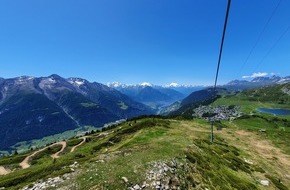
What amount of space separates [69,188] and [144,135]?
6327 cm

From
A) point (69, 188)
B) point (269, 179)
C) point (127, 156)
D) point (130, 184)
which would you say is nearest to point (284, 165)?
point (269, 179)

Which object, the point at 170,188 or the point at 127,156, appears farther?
the point at 127,156

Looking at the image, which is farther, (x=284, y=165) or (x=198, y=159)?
(x=284, y=165)

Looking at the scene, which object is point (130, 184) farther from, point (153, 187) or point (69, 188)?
point (69, 188)

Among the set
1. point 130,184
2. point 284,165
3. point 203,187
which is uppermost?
point 130,184

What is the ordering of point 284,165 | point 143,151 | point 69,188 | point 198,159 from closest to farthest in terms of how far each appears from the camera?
1. point 69,188
2. point 143,151
3. point 198,159
4. point 284,165

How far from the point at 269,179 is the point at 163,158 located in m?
44.3

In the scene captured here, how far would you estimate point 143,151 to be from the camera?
53750mm

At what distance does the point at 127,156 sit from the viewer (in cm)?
4991

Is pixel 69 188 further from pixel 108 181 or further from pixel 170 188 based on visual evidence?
pixel 170 188

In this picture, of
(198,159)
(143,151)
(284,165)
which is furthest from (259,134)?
(143,151)

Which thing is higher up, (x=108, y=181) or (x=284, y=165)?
(x=108, y=181)

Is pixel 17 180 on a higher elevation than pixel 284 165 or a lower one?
higher

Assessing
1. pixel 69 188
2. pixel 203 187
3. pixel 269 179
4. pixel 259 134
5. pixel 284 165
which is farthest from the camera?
pixel 259 134
